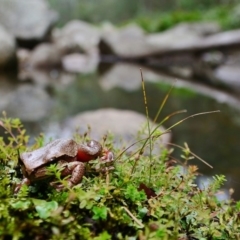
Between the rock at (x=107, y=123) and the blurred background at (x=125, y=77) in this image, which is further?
the blurred background at (x=125, y=77)

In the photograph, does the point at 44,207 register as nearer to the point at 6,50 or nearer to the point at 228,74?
the point at 6,50

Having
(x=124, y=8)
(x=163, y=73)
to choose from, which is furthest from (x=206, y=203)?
(x=124, y=8)

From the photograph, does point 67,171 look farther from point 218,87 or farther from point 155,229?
point 218,87

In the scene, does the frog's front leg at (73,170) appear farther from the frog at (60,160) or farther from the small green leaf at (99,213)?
the small green leaf at (99,213)

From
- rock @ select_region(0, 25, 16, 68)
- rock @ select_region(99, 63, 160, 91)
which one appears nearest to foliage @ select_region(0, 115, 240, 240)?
rock @ select_region(99, 63, 160, 91)

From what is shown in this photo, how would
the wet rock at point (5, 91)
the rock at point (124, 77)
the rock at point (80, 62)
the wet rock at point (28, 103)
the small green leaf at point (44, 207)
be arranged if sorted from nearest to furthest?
1. the small green leaf at point (44, 207)
2. the wet rock at point (28, 103)
3. the wet rock at point (5, 91)
4. the rock at point (124, 77)
5. the rock at point (80, 62)

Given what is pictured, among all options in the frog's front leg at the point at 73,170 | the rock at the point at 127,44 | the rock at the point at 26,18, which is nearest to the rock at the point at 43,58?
the rock at the point at 26,18
